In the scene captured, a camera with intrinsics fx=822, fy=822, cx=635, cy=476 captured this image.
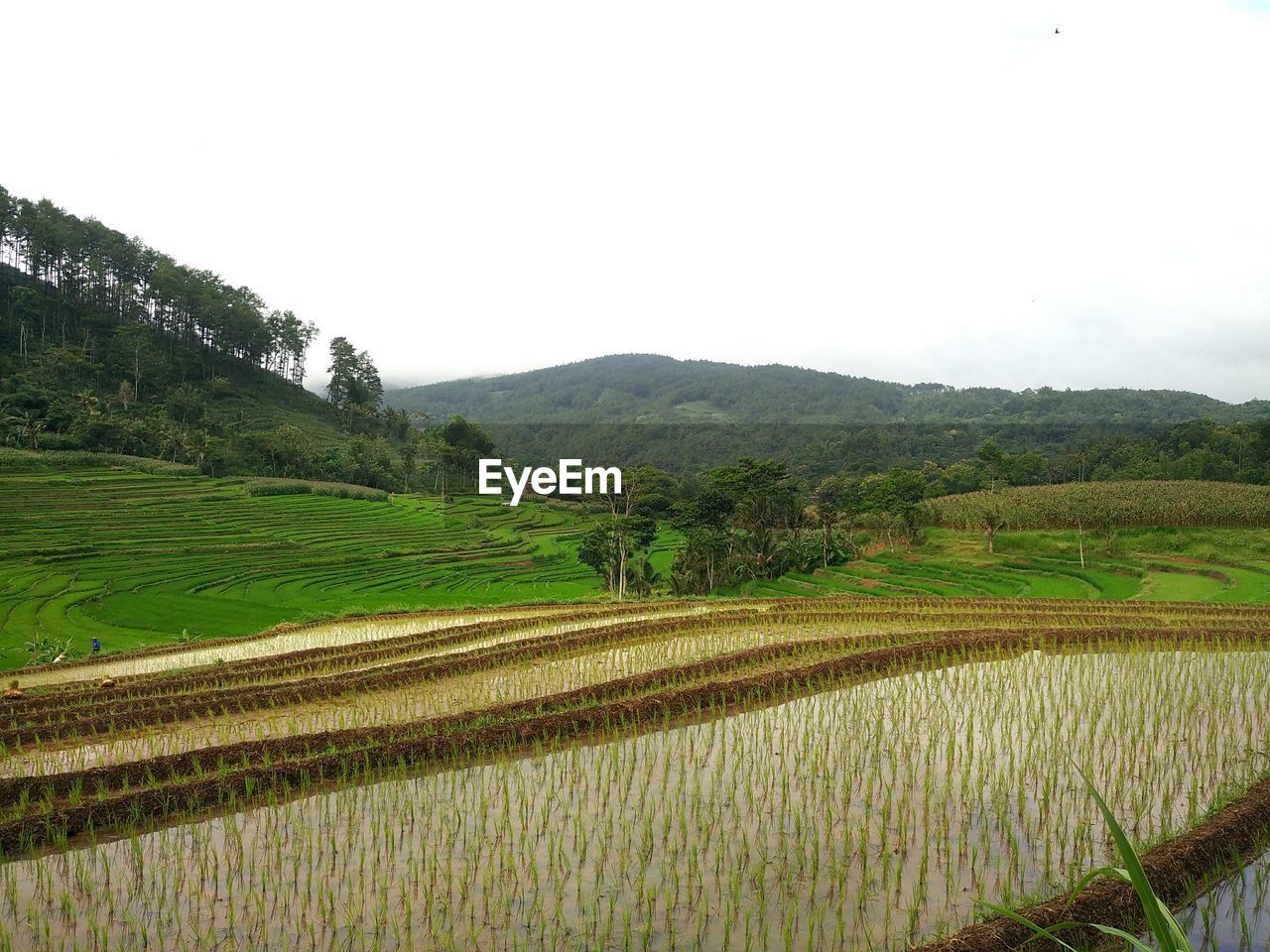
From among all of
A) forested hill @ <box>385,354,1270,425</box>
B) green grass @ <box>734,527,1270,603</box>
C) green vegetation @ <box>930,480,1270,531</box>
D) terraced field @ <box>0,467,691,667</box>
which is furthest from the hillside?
terraced field @ <box>0,467,691,667</box>

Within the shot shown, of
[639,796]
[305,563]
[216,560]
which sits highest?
[639,796]

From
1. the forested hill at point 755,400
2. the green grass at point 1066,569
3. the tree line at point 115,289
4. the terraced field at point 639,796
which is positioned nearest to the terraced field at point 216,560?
the green grass at point 1066,569

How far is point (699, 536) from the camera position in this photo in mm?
35562

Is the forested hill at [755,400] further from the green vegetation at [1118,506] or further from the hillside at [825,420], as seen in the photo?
the green vegetation at [1118,506]

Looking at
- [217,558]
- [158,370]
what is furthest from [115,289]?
[217,558]

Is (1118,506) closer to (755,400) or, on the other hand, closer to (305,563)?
(305,563)

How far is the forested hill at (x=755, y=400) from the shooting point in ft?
366

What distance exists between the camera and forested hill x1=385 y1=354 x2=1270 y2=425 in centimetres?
11144

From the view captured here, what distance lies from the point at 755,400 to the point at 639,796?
13599 centimetres

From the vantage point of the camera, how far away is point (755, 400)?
459 ft

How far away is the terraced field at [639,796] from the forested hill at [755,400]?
331 ft

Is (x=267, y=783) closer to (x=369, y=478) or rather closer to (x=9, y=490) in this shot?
(x=9, y=490)

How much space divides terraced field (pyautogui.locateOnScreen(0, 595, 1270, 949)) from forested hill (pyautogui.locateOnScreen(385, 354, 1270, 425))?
100892 millimetres

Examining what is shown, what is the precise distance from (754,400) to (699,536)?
106508 mm
